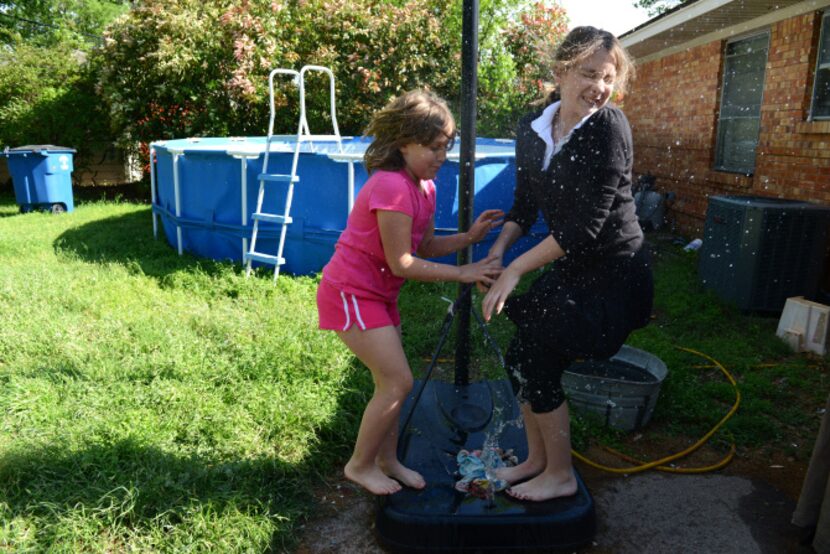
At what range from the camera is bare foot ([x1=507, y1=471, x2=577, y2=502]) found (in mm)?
2412

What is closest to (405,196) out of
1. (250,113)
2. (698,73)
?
(698,73)

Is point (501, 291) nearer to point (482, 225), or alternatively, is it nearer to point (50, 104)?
point (482, 225)

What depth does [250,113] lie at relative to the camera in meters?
11.9

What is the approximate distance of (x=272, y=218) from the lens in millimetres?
6074

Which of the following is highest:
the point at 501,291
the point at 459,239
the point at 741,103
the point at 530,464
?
the point at 741,103

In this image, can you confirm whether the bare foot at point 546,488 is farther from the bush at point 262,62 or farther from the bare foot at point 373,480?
the bush at point 262,62

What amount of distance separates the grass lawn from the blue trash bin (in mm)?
5152

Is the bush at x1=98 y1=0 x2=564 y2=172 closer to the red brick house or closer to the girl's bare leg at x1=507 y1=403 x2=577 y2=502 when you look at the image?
the red brick house

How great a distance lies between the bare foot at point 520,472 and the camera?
2547 millimetres

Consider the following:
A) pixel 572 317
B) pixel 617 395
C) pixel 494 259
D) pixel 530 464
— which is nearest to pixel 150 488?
pixel 530 464

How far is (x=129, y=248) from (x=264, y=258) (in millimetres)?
2326

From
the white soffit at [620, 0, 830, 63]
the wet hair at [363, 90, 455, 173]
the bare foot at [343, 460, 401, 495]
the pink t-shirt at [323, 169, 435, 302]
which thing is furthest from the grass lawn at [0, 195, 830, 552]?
the white soffit at [620, 0, 830, 63]

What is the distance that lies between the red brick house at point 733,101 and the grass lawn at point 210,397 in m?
1.83

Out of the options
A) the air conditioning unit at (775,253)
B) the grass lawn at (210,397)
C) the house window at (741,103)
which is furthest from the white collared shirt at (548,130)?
the house window at (741,103)
